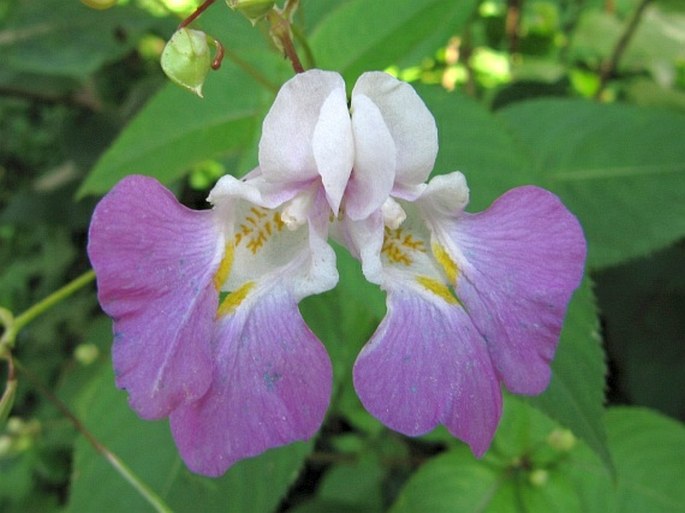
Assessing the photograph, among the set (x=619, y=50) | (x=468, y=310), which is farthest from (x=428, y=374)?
(x=619, y=50)

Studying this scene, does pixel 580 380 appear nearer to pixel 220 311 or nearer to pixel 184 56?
pixel 220 311

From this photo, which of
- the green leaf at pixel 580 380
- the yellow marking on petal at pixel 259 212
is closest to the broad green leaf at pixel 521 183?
the green leaf at pixel 580 380

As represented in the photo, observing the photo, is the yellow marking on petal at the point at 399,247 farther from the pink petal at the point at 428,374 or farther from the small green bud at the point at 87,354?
the small green bud at the point at 87,354

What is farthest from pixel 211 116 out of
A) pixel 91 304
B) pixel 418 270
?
pixel 91 304

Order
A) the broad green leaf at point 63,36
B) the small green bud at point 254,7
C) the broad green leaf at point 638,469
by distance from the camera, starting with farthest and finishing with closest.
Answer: the broad green leaf at point 63,36
the broad green leaf at point 638,469
the small green bud at point 254,7

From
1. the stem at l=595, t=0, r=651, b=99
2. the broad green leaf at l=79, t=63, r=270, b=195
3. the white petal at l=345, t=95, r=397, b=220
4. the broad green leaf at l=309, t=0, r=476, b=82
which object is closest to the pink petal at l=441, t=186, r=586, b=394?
the white petal at l=345, t=95, r=397, b=220

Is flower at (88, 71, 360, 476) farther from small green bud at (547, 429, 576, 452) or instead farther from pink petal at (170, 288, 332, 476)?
small green bud at (547, 429, 576, 452)
